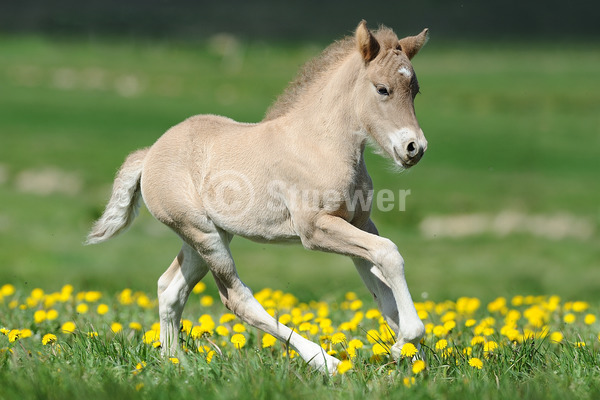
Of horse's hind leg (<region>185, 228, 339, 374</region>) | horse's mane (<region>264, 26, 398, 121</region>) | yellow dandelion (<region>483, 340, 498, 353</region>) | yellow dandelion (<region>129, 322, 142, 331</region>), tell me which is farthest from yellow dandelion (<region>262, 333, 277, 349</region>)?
horse's mane (<region>264, 26, 398, 121</region>)

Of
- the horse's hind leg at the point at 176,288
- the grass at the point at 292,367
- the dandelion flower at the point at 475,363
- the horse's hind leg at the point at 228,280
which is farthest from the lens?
the horse's hind leg at the point at 176,288

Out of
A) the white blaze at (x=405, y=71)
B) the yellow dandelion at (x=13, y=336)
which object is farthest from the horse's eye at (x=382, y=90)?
the yellow dandelion at (x=13, y=336)

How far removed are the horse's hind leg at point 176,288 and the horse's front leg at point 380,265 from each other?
1.18m

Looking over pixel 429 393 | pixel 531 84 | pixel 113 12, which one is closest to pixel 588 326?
pixel 429 393

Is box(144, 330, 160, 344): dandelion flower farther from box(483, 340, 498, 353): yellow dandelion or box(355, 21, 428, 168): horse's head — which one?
box(483, 340, 498, 353): yellow dandelion

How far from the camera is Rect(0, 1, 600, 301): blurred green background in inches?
539

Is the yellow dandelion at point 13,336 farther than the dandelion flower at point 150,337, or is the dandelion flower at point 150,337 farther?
the dandelion flower at point 150,337

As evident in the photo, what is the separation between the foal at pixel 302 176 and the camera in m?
5.04

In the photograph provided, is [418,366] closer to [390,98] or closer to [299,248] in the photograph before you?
[390,98]

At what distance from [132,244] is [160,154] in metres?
9.33

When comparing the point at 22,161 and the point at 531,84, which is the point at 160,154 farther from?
the point at 531,84

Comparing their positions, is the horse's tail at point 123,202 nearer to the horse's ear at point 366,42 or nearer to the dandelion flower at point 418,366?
the horse's ear at point 366,42

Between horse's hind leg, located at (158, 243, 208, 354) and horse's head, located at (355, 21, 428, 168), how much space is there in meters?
1.76

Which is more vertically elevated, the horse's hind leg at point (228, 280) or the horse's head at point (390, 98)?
the horse's head at point (390, 98)
